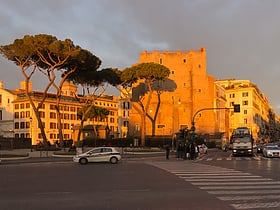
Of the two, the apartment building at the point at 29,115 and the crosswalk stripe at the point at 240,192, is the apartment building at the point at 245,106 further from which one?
the crosswalk stripe at the point at 240,192

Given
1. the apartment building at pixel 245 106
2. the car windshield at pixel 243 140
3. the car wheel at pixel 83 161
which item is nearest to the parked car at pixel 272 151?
the car windshield at pixel 243 140

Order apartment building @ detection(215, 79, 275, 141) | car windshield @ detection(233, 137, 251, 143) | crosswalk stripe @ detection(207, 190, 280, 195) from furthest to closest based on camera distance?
apartment building @ detection(215, 79, 275, 141), car windshield @ detection(233, 137, 251, 143), crosswalk stripe @ detection(207, 190, 280, 195)

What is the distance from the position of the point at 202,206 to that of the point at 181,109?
78740mm

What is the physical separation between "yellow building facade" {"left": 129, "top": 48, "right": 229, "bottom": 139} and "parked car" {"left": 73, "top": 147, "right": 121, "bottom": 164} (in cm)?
5503

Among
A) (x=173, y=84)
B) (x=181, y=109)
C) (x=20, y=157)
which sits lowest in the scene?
(x=20, y=157)

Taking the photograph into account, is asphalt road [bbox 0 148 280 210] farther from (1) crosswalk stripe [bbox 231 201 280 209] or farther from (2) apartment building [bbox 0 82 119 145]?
(2) apartment building [bbox 0 82 119 145]

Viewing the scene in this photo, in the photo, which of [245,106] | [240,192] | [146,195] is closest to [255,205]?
[240,192]

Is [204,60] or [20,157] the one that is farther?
[204,60]

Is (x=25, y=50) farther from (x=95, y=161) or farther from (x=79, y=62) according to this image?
(x=95, y=161)

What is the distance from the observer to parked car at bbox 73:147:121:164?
3259cm

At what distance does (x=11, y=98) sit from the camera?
103 m

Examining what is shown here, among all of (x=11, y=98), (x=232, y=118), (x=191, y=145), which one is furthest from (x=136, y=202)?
(x=232, y=118)

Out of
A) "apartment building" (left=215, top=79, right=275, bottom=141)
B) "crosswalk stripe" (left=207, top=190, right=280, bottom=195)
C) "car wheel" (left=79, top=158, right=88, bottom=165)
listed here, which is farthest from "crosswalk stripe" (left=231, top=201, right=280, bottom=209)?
"apartment building" (left=215, top=79, right=275, bottom=141)

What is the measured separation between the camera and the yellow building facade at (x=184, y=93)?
88.6 metres
